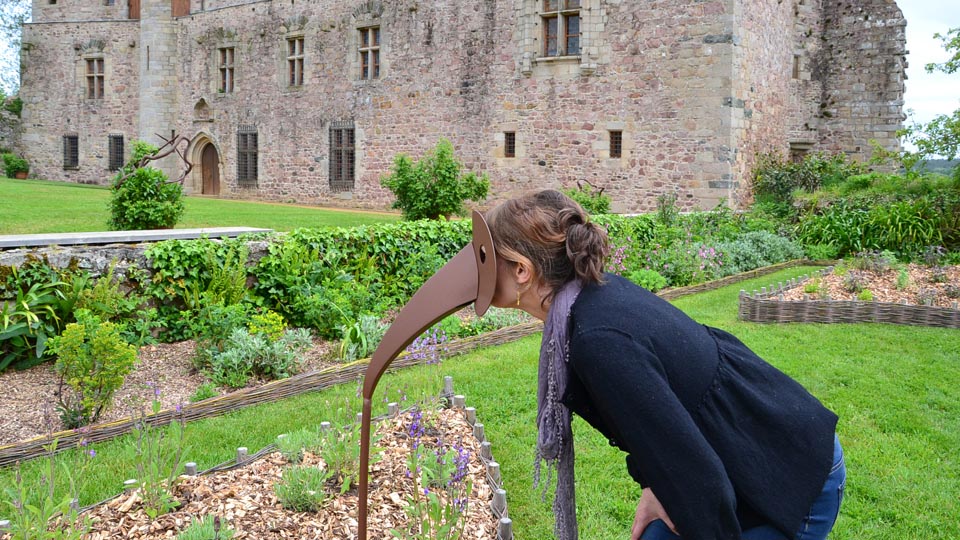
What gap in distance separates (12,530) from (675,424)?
2603mm

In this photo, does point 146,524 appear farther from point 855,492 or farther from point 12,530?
point 855,492

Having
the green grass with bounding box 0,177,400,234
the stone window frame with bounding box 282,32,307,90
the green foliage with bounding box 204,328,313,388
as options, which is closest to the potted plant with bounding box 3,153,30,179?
the green grass with bounding box 0,177,400,234

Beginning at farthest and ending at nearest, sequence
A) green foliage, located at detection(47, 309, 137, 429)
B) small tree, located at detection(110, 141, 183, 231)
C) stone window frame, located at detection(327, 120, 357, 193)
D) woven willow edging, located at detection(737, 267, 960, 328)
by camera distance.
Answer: stone window frame, located at detection(327, 120, 357, 193) < small tree, located at detection(110, 141, 183, 231) < woven willow edging, located at detection(737, 267, 960, 328) < green foliage, located at detection(47, 309, 137, 429)

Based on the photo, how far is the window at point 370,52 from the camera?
69.7 feet

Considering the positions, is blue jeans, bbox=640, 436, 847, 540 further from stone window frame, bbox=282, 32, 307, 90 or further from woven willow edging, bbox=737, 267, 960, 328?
stone window frame, bbox=282, 32, 307, 90

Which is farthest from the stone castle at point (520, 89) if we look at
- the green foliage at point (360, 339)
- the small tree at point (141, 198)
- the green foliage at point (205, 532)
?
the green foliage at point (205, 532)

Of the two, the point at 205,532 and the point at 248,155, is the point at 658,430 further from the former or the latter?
the point at 248,155

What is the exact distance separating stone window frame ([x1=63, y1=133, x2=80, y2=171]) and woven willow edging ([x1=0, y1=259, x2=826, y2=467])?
93.8ft

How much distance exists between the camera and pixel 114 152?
29953 millimetres

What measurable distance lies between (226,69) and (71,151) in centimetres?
978

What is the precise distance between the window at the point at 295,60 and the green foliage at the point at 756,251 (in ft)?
48.6

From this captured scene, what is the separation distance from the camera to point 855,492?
4121 mm

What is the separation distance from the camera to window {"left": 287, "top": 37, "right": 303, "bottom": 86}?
2312 centimetres

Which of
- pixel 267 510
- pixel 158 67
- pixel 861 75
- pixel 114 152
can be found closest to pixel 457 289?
pixel 267 510
